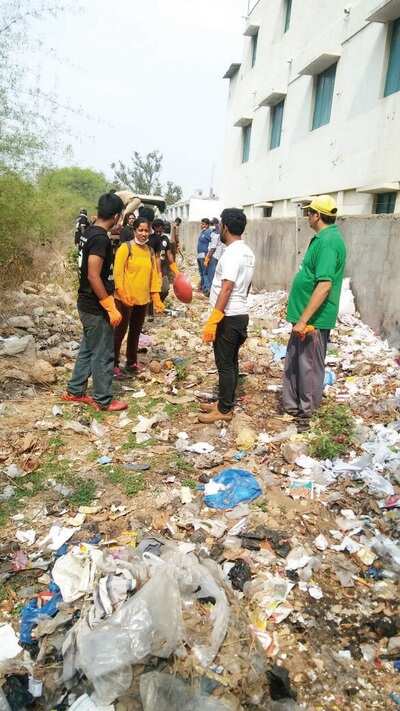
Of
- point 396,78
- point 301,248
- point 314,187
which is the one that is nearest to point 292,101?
point 314,187

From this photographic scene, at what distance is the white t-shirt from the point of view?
12.0ft

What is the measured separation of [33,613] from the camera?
2.13 metres

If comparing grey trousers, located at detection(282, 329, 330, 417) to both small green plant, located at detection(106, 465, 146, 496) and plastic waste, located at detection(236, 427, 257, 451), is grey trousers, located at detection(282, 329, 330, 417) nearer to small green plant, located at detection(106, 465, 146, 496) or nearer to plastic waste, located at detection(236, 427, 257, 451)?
plastic waste, located at detection(236, 427, 257, 451)

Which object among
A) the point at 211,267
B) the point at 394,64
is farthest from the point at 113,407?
the point at 394,64

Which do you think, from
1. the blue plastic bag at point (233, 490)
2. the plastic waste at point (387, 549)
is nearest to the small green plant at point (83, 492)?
the blue plastic bag at point (233, 490)

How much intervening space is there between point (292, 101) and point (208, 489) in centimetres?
1396

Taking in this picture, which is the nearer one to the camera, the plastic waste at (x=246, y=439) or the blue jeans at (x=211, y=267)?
the plastic waste at (x=246, y=439)

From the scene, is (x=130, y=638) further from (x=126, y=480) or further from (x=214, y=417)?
(x=214, y=417)

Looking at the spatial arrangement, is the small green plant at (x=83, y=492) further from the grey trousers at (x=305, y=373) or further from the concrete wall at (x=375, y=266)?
the concrete wall at (x=375, y=266)

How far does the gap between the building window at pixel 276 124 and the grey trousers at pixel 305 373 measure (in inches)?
518

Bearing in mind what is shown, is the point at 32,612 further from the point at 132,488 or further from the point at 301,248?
the point at 301,248

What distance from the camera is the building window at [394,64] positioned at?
8.98 m

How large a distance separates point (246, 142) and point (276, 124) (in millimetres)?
3575

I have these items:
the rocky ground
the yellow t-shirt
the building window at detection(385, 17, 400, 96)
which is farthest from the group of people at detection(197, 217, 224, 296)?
the rocky ground
